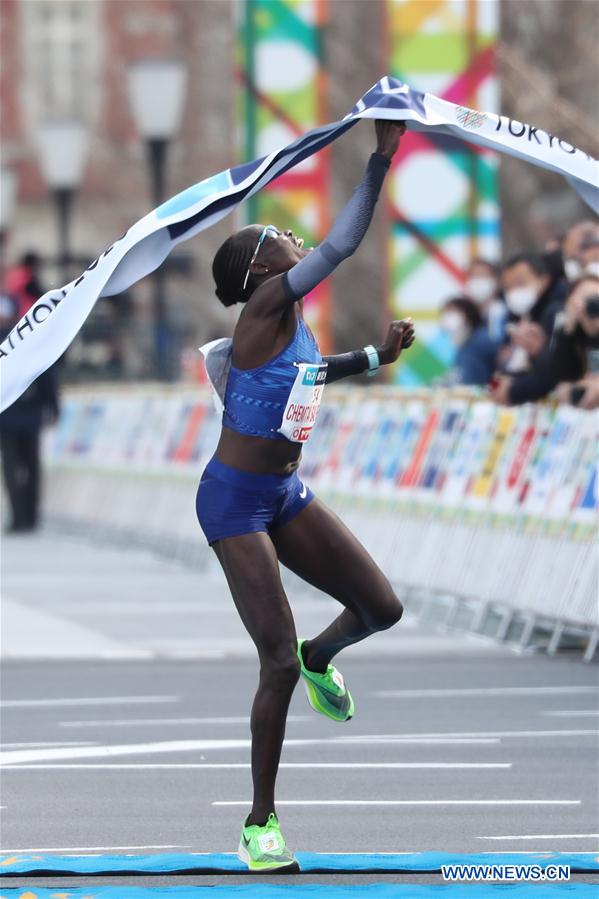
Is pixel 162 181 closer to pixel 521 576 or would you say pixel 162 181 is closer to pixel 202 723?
pixel 521 576

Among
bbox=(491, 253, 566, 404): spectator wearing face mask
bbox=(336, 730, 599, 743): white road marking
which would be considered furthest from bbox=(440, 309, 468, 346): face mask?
bbox=(336, 730, 599, 743): white road marking

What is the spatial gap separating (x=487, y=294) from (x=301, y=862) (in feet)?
39.8

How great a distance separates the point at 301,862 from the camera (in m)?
7.88

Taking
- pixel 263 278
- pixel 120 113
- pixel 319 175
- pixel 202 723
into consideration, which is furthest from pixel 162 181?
pixel 120 113

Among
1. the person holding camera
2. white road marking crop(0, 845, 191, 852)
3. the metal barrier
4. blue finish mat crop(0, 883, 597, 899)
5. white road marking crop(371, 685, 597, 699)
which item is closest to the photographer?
blue finish mat crop(0, 883, 597, 899)

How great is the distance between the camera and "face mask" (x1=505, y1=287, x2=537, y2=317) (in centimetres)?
1630

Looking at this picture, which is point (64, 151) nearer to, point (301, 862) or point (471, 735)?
point (471, 735)

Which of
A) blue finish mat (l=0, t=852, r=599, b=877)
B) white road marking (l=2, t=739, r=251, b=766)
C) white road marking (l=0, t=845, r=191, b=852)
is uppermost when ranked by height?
blue finish mat (l=0, t=852, r=599, b=877)

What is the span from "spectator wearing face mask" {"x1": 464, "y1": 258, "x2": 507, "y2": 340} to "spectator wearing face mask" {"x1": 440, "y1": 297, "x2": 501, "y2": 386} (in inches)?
3.0

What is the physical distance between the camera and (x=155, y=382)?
28.3 meters

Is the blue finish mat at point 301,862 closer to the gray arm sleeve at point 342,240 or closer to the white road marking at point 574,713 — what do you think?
the gray arm sleeve at point 342,240

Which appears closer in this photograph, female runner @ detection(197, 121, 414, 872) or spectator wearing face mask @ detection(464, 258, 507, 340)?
female runner @ detection(197, 121, 414, 872)

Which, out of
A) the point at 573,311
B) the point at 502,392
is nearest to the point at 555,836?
the point at 573,311

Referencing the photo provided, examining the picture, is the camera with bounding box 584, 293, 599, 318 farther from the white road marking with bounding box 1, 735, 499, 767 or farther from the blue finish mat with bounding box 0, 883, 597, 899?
the blue finish mat with bounding box 0, 883, 597, 899
